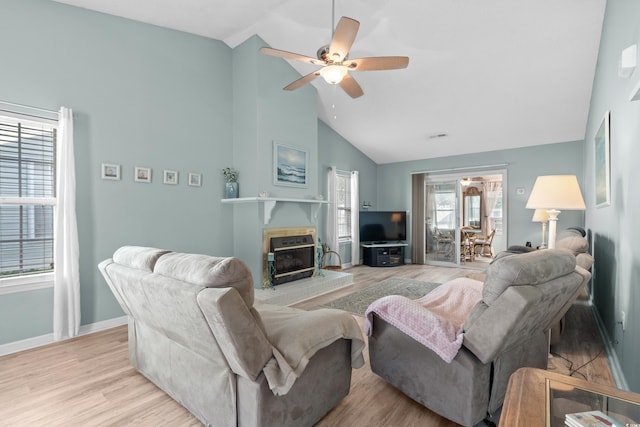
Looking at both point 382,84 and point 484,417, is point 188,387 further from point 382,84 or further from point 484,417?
point 382,84

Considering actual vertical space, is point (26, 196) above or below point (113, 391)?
above

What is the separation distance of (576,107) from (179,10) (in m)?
5.70

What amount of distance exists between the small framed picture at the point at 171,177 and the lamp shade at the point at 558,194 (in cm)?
406

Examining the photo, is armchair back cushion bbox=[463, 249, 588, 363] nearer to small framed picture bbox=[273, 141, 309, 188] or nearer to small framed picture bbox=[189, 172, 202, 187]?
small framed picture bbox=[273, 141, 309, 188]

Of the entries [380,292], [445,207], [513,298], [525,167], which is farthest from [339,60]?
[445,207]

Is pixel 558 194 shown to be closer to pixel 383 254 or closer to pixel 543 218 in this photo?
pixel 543 218

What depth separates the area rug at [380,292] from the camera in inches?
159

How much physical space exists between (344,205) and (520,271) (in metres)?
5.51

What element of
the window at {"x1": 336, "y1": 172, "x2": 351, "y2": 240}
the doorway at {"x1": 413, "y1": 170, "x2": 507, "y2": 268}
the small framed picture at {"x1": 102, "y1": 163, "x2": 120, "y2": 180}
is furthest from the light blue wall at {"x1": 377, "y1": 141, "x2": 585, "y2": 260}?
the small framed picture at {"x1": 102, "y1": 163, "x2": 120, "y2": 180}

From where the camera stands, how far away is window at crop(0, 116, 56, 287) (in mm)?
2799

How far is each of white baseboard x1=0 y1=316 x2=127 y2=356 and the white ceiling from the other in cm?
333

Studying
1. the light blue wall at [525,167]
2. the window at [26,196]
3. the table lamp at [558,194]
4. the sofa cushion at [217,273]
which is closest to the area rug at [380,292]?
the table lamp at [558,194]

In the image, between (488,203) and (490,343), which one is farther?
(488,203)

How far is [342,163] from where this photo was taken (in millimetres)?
6719
